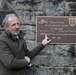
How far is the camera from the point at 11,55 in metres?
4.52

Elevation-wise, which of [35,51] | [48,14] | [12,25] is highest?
[12,25]

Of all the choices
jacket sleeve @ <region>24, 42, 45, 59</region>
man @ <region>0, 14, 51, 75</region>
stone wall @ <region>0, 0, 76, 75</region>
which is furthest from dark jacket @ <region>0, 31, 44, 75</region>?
stone wall @ <region>0, 0, 76, 75</region>

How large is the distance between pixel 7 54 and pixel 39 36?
1.32 metres

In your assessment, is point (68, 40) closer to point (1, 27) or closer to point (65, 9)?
point (65, 9)

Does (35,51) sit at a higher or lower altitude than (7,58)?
lower

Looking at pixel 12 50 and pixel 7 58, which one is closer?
pixel 7 58

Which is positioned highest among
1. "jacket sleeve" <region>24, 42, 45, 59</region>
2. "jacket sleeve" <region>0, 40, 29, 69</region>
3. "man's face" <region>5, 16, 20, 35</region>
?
"man's face" <region>5, 16, 20, 35</region>

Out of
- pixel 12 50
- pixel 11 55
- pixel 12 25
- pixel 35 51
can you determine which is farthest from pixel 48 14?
pixel 11 55

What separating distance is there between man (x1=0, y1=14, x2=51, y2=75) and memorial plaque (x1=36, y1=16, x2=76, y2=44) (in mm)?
933

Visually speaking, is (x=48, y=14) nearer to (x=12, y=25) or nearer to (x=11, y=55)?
(x=12, y=25)

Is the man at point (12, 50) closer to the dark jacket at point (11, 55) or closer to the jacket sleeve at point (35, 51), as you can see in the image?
the dark jacket at point (11, 55)

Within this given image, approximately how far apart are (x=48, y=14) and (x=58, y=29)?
36cm

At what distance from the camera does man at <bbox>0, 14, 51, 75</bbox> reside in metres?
4.52

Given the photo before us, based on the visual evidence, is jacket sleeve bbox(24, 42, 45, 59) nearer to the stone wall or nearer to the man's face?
the stone wall
